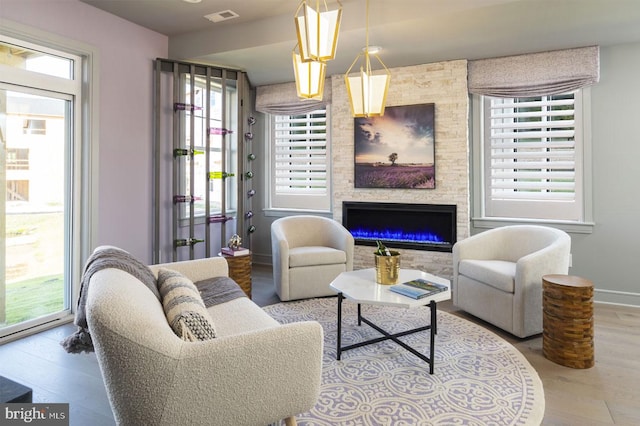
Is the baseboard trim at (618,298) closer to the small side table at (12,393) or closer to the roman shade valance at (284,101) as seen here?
the roman shade valance at (284,101)

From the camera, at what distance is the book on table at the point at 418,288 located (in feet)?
8.25

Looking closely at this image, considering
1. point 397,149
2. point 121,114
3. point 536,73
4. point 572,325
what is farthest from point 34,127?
point 536,73

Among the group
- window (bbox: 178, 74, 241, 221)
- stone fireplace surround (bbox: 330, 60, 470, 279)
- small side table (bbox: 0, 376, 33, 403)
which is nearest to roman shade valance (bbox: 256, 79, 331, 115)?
stone fireplace surround (bbox: 330, 60, 470, 279)

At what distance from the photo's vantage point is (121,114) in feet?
12.5

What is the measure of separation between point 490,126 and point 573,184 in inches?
40.0

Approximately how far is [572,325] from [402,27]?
262 cm

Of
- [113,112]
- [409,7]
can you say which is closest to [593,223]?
[409,7]

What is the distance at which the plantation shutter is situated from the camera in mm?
3992

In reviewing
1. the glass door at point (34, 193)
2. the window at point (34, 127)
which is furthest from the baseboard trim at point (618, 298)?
the window at point (34, 127)

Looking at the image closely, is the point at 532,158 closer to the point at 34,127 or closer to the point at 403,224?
the point at 403,224

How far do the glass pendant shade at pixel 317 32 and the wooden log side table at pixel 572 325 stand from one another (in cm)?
212

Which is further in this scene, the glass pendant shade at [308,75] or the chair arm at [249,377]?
the glass pendant shade at [308,75]

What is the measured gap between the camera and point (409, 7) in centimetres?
319

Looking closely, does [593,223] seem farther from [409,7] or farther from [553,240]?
[409,7]
